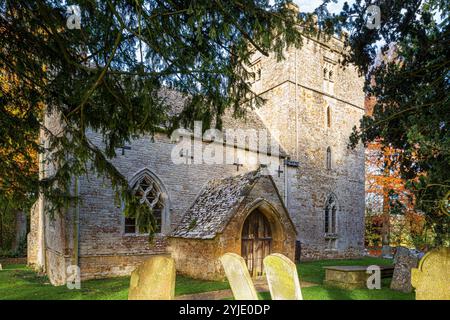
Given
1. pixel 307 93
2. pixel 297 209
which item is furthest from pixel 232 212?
pixel 307 93

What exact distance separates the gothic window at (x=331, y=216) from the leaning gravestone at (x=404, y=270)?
34.5 feet

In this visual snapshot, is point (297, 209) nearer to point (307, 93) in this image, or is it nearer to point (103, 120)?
point (307, 93)

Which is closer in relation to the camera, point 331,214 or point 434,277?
point 434,277

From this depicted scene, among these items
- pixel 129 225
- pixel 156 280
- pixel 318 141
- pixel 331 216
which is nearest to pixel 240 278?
pixel 156 280

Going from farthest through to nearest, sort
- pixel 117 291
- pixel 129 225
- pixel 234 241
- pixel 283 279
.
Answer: pixel 129 225 → pixel 234 241 → pixel 117 291 → pixel 283 279

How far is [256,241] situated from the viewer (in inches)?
496

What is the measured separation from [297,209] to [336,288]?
9.09m

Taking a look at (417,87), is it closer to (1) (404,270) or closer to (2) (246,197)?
(1) (404,270)

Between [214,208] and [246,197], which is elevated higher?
[246,197]

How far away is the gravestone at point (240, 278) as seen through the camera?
4.37 meters

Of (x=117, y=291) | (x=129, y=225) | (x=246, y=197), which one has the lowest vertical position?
(x=117, y=291)

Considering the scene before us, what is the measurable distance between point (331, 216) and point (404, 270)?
436 inches

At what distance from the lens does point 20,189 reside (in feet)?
22.4
